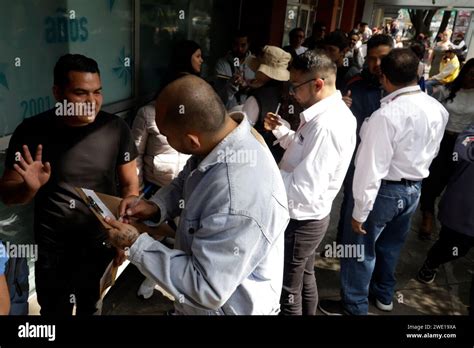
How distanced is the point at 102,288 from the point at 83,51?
5.99 ft

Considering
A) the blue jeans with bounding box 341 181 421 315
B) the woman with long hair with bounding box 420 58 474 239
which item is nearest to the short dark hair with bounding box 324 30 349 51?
the woman with long hair with bounding box 420 58 474 239

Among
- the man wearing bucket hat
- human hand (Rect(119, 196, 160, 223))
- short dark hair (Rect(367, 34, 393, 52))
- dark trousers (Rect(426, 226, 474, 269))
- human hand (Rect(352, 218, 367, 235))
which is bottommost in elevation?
dark trousers (Rect(426, 226, 474, 269))

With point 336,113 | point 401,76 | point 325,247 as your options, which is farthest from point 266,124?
point 325,247

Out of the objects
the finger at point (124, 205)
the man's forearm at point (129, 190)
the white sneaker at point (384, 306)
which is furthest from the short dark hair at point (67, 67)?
the white sneaker at point (384, 306)

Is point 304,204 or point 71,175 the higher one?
point 71,175

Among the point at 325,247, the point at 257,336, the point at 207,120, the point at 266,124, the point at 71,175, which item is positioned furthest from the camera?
the point at 325,247

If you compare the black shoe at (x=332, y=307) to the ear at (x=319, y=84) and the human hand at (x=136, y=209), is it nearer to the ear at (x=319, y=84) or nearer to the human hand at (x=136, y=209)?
the ear at (x=319, y=84)

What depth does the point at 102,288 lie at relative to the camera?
207 centimetres

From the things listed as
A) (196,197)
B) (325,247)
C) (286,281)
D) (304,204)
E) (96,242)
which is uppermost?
(196,197)

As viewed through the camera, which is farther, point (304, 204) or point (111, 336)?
point (304, 204)

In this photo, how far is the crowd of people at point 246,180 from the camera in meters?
1.27

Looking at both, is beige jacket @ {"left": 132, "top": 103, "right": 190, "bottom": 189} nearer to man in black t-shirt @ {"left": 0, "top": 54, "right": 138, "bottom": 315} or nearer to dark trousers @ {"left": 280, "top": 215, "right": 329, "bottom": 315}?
man in black t-shirt @ {"left": 0, "top": 54, "right": 138, "bottom": 315}

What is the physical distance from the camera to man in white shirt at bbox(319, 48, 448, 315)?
2330mm

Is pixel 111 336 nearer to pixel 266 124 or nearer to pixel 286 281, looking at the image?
pixel 286 281
